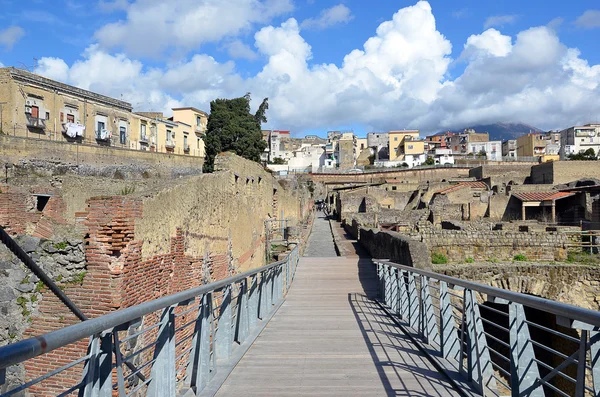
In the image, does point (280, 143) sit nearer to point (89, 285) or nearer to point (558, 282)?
point (558, 282)

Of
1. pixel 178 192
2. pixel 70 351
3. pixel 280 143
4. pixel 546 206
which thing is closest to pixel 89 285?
pixel 70 351

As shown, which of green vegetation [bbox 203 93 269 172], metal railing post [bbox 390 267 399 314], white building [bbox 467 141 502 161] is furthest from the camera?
white building [bbox 467 141 502 161]

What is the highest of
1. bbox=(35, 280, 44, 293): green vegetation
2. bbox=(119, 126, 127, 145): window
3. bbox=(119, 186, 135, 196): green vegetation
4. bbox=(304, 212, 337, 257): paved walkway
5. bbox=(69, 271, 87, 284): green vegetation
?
bbox=(119, 126, 127, 145): window

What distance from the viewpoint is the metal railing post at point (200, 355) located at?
4316 mm

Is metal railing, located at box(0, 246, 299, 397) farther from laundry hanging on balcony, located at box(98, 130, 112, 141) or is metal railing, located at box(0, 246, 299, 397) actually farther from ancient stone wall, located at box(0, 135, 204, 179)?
laundry hanging on balcony, located at box(98, 130, 112, 141)

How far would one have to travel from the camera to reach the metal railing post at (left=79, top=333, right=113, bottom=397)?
2543 mm

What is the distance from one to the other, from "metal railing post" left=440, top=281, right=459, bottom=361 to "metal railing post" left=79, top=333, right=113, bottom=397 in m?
3.90

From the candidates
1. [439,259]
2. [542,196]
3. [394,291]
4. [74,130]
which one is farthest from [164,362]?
[542,196]

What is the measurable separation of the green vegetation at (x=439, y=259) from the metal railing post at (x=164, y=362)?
1415 cm

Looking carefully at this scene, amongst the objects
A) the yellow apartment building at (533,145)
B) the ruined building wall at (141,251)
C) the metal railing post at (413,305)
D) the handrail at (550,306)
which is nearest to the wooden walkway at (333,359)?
the metal railing post at (413,305)

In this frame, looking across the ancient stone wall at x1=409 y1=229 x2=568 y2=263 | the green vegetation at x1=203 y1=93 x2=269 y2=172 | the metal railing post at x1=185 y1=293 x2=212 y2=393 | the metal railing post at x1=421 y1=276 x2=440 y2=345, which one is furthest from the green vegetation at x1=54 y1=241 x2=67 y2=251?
the green vegetation at x1=203 y1=93 x2=269 y2=172

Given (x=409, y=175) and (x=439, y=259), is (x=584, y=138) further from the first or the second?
(x=439, y=259)

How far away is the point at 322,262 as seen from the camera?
16.5 meters

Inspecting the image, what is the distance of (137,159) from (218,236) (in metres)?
22.6
